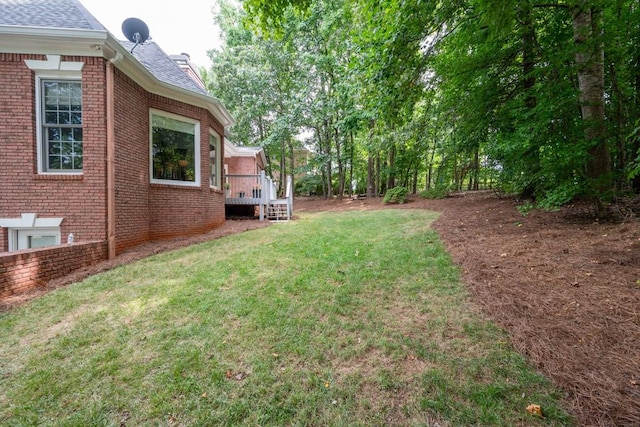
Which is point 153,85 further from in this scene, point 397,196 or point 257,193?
point 397,196

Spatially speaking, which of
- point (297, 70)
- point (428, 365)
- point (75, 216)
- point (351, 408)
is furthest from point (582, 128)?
point (297, 70)

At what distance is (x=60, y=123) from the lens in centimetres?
527

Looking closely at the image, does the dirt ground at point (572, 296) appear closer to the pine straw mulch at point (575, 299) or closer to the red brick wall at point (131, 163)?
the pine straw mulch at point (575, 299)

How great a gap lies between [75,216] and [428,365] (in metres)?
Result: 6.59

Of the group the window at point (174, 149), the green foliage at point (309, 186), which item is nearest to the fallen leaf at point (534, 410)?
the window at point (174, 149)

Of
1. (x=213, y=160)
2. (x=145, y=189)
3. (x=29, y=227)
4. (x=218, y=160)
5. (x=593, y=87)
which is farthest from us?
(x=218, y=160)

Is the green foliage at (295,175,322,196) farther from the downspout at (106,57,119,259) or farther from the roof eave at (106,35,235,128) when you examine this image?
the downspout at (106,57,119,259)

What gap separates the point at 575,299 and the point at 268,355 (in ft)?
9.82

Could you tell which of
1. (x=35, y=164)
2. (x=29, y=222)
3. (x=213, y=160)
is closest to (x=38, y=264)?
(x=29, y=222)

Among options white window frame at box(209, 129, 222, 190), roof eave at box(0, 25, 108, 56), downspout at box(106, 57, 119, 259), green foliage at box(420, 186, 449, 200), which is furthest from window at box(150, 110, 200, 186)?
green foliage at box(420, 186, 449, 200)

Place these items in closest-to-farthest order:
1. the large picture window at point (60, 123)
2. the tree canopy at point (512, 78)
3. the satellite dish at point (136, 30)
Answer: the tree canopy at point (512, 78)
the large picture window at point (60, 123)
the satellite dish at point (136, 30)

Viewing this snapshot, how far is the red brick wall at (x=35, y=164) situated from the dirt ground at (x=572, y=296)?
121 centimetres

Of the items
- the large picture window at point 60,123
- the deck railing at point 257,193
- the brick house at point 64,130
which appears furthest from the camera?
the deck railing at point 257,193

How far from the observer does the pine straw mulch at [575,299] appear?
1.74 m
